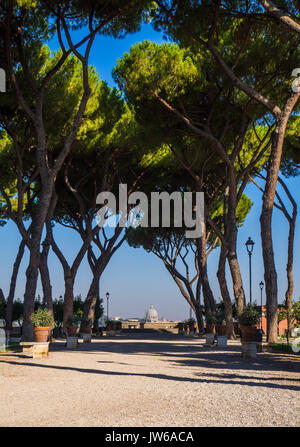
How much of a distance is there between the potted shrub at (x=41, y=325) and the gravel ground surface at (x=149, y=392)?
2.17 ft

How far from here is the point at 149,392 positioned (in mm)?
5789

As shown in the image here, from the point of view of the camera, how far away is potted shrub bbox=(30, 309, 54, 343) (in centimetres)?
1044

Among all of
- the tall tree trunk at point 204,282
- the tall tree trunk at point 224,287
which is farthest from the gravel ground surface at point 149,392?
the tall tree trunk at point 204,282

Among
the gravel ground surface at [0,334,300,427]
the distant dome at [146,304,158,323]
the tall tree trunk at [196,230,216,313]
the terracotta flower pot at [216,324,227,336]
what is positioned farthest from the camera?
the distant dome at [146,304,158,323]

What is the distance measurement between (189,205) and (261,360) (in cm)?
1145

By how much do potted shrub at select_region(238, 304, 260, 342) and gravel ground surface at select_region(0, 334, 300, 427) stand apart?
709 millimetres

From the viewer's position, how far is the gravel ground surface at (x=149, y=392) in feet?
13.7

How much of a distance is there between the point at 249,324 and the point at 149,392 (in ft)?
17.7

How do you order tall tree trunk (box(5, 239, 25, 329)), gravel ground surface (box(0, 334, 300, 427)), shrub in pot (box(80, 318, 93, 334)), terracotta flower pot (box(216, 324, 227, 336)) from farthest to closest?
tall tree trunk (box(5, 239, 25, 329))
shrub in pot (box(80, 318, 93, 334))
terracotta flower pot (box(216, 324, 227, 336))
gravel ground surface (box(0, 334, 300, 427))

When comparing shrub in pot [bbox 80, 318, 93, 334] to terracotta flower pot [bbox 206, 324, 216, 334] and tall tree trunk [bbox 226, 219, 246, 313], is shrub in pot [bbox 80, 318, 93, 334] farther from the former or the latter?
tall tree trunk [bbox 226, 219, 246, 313]

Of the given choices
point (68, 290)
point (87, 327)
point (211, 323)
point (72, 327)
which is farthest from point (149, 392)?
point (68, 290)

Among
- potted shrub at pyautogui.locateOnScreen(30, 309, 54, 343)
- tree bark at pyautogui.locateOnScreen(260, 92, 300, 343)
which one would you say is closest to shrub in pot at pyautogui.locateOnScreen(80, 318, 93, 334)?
potted shrub at pyautogui.locateOnScreen(30, 309, 54, 343)

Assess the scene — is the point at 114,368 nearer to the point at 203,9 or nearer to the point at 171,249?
the point at 203,9
